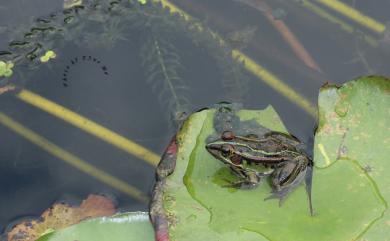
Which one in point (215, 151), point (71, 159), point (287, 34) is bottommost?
point (71, 159)

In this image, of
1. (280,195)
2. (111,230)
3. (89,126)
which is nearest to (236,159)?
(280,195)

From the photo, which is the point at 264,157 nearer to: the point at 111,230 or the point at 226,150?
the point at 226,150

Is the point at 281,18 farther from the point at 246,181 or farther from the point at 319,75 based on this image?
the point at 246,181

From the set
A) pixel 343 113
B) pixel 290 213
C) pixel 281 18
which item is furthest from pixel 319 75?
pixel 290 213

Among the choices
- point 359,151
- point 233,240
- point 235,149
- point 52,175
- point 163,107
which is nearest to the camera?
point 233,240

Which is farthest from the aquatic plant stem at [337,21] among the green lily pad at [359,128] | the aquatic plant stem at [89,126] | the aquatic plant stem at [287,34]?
the aquatic plant stem at [89,126]

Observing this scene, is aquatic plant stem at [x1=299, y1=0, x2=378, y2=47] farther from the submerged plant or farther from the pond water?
the submerged plant

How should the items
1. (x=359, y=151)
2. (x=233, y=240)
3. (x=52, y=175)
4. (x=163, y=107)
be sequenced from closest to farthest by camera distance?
(x=233, y=240) → (x=359, y=151) → (x=52, y=175) → (x=163, y=107)
